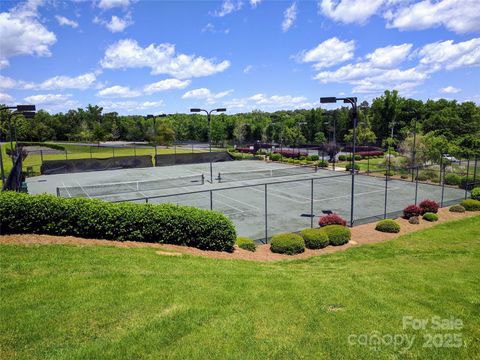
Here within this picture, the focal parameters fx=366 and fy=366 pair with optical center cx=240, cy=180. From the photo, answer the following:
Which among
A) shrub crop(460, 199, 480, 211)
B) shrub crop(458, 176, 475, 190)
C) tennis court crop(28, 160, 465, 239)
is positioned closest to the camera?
tennis court crop(28, 160, 465, 239)

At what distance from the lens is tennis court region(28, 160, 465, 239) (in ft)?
76.7

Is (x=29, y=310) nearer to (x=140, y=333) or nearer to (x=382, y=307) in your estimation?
A: (x=140, y=333)

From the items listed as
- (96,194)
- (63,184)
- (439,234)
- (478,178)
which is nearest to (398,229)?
(439,234)

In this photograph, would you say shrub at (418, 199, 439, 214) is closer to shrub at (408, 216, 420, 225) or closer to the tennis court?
shrub at (408, 216, 420, 225)

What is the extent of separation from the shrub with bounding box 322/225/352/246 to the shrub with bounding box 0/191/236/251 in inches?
221

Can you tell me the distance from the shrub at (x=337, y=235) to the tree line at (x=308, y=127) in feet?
120

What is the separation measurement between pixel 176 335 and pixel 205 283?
2693 mm

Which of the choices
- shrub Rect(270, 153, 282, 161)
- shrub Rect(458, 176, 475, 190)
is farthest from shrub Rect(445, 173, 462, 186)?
shrub Rect(270, 153, 282, 161)

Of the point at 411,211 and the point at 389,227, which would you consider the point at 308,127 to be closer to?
the point at 411,211

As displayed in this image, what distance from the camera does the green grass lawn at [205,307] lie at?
6.05 meters

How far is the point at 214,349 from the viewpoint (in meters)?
6.06

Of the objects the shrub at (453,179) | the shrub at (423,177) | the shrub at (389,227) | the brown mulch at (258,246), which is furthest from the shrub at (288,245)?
the shrub at (423,177)

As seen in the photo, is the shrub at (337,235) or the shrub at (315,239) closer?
the shrub at (315,239)

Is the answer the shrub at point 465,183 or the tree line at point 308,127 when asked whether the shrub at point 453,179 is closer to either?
the shrub at point 465,183
